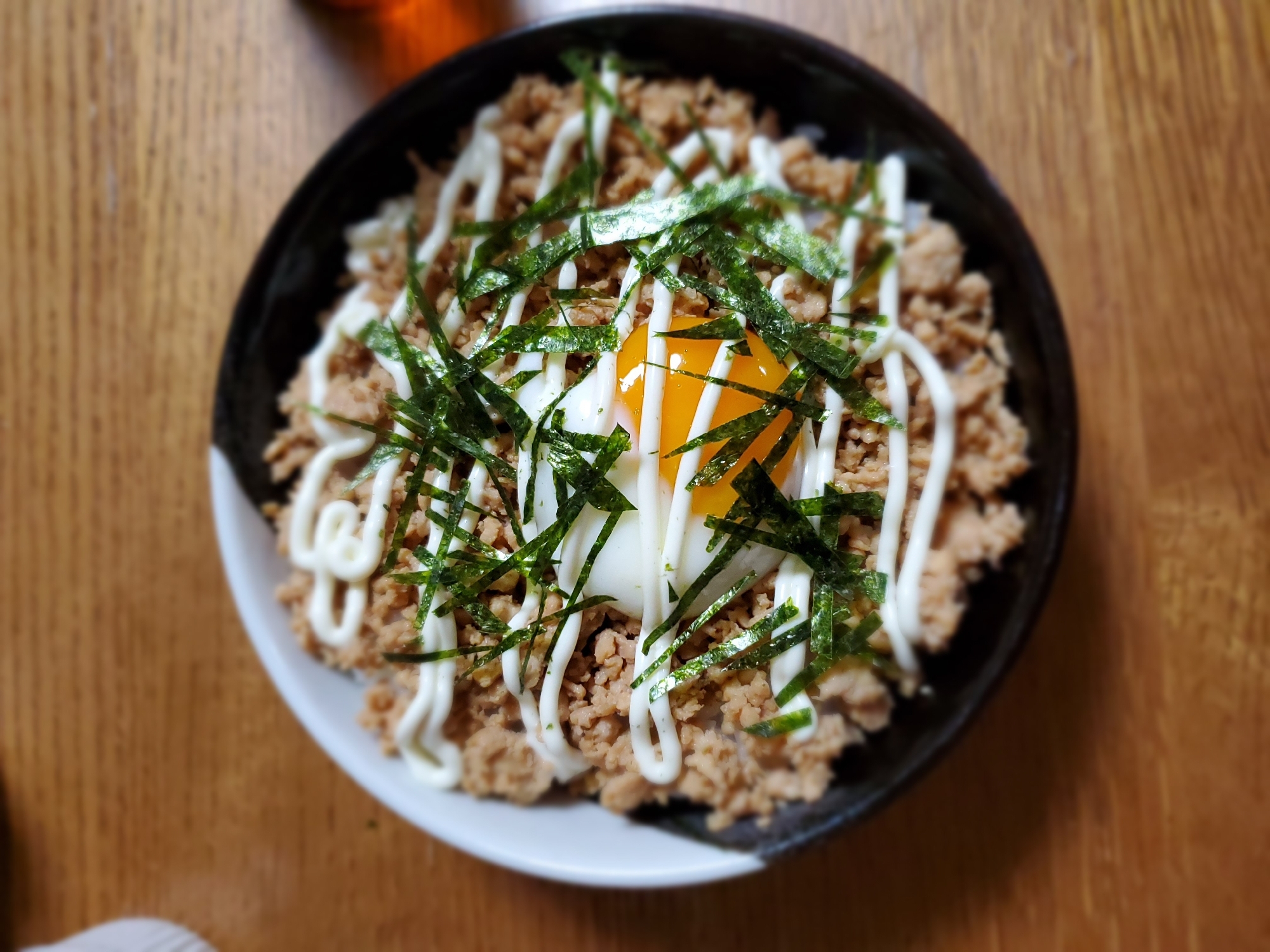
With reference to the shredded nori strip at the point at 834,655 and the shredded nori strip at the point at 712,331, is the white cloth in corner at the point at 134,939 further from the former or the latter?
the shredded nori strip at the point at 712,331

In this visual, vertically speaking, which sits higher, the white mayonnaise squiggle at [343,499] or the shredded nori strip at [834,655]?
the white mayonnaise squiggle at [343,499]

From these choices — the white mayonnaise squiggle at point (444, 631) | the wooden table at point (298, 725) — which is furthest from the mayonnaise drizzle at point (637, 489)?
the wooden table at point (298, 725)

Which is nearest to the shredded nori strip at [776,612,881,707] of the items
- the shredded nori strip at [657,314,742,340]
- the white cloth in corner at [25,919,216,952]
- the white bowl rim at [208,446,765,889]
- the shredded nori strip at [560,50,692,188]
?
the shredded nori strip at [657,314,742,340]

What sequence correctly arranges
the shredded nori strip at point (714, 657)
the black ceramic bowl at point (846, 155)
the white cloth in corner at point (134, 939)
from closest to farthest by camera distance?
the shredded nori strip at point (714, 657) → the black ceramic bowl at point (846, 155) → the white cloth in corner at point (134, 939)

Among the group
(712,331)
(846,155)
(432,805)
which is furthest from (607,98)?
(432,805)

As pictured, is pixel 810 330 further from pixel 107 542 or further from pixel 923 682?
pixel 107 542

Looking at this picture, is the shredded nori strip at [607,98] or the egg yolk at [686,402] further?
the shredded nori strip at [607,98]

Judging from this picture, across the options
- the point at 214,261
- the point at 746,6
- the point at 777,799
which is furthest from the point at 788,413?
the point at 214,261
